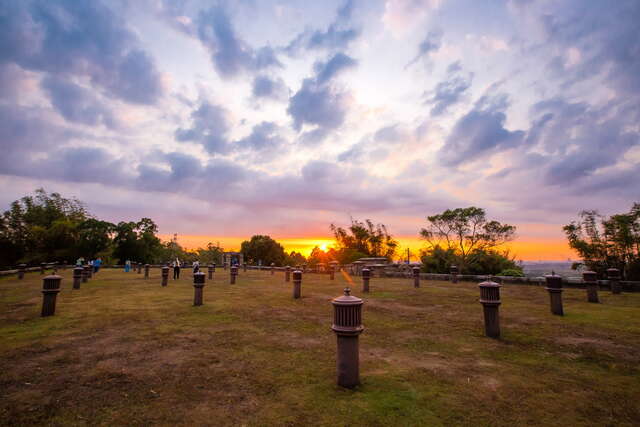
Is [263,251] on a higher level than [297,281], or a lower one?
higher

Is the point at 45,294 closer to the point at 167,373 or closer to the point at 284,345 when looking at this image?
the point at 167,373

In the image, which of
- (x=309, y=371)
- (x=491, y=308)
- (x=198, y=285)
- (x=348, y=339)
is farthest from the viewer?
(x=198, y=285)

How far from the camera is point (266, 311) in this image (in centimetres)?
869

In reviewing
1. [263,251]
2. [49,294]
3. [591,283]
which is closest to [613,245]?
[591,283]

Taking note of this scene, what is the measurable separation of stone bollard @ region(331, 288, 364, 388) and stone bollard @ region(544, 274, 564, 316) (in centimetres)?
693

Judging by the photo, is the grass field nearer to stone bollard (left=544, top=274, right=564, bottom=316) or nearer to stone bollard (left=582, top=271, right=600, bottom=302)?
stone bollard (left=544, top=274, right=564, bottom=316)

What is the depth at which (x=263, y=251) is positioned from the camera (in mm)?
60750

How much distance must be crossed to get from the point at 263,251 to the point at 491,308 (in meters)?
56.9

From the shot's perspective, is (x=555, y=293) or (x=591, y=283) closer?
(x=555, y=293)

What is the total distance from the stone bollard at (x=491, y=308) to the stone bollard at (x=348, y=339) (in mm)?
3633

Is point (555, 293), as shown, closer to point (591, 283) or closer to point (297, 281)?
point (591, 283)

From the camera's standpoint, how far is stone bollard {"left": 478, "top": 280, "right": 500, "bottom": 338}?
19.6ft

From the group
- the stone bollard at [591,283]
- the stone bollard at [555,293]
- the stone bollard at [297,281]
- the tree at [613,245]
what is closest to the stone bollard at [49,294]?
the stone bollard at [297,281]

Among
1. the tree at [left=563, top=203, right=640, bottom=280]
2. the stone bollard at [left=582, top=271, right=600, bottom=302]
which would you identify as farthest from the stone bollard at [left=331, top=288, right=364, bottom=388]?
the tree at [left=563, top=203, right=640, bottom=280]
